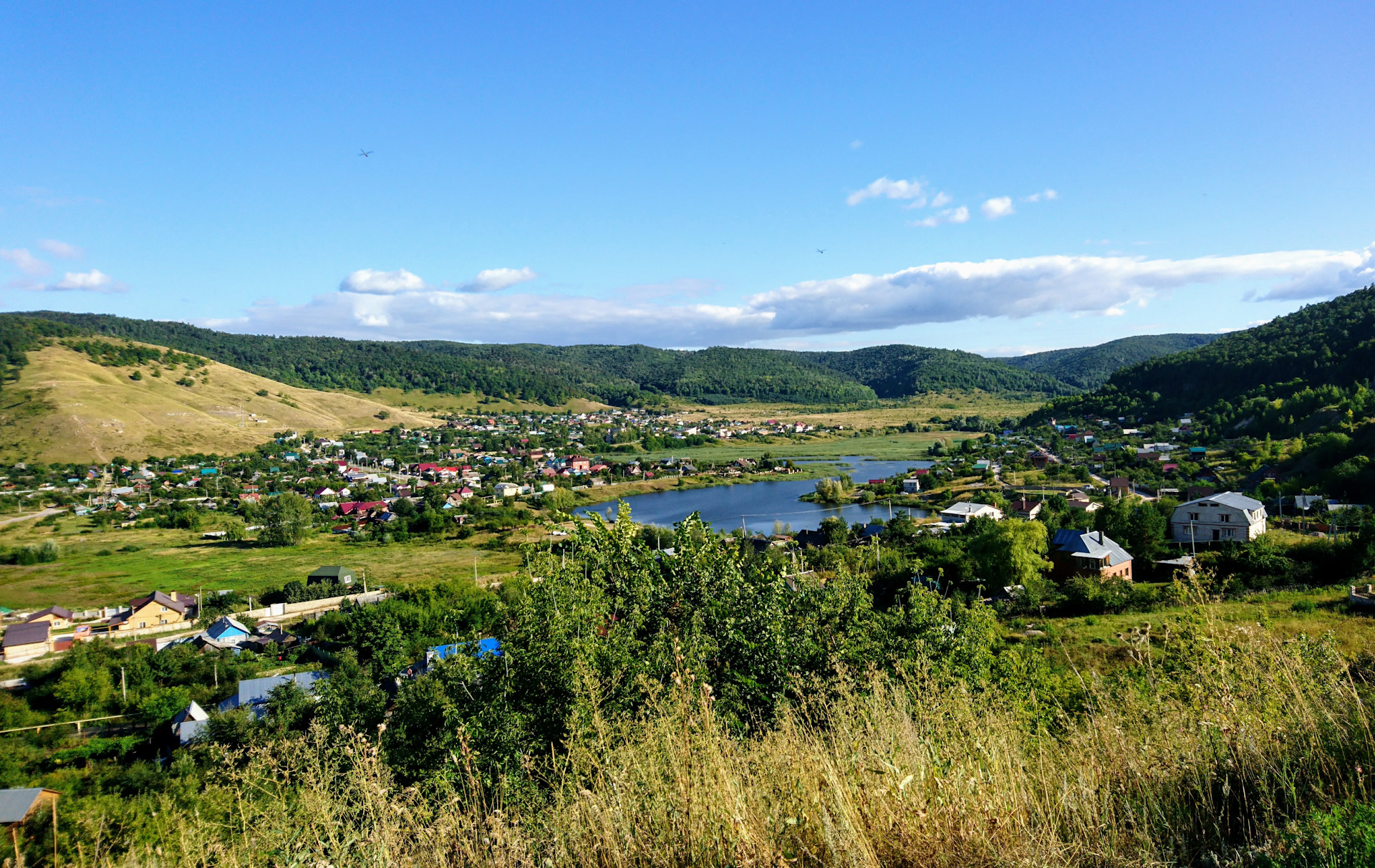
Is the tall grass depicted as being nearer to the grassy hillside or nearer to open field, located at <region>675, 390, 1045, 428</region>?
open field, located at <region>675, 390, 1045, 428</region>

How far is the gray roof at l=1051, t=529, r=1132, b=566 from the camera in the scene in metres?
19.5

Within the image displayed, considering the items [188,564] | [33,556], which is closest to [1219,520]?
[188,564]

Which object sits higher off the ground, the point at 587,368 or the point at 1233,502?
the point at 587,368

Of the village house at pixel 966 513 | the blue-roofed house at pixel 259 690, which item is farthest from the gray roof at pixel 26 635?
the village house at pixel 966 513

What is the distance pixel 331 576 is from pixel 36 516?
25.5 metres

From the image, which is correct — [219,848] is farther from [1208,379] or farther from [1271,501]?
[1208,379]

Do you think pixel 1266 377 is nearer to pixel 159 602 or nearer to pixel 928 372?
pixel 159 602

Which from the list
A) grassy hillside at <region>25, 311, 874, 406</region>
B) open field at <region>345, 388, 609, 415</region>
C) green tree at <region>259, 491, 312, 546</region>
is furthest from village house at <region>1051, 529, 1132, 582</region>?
grassy hillside at <region>25, 311, 874, 406</region>

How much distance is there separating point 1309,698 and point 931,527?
2760 centimetres

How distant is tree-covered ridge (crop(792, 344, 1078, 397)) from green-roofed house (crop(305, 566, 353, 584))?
4860 inches

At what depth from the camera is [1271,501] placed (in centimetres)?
2816

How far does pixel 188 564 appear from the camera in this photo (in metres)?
29.1

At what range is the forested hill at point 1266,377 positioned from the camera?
42.9 m

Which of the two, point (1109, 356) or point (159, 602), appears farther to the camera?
point (1109, 356)
